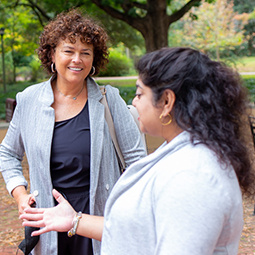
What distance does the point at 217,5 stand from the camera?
78.6 ft

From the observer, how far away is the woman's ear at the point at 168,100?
126 cm

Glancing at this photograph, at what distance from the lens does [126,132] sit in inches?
86.5

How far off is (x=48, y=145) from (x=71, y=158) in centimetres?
14

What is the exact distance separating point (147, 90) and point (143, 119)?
4.2 inches

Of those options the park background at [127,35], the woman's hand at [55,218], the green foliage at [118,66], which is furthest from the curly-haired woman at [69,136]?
the green foliage at [118,66]

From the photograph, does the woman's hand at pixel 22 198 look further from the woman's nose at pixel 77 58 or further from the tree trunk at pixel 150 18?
the tree trunk at pixel 150 18

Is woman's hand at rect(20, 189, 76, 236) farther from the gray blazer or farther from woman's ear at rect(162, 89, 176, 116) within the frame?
woman's ear at rect(162, 89, 176, 116)

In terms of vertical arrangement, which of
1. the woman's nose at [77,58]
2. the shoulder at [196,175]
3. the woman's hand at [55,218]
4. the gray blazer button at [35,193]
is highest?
the woman's nose at [77,58]

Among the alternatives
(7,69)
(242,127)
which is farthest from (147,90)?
(7,69)

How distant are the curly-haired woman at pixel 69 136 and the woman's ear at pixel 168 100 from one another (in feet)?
2.76

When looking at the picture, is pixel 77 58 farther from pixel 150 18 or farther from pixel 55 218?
pixel 150 18

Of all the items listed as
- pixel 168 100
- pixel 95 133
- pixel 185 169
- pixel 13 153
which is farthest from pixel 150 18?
pixel 185 169

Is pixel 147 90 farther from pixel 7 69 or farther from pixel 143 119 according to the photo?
pixel 7 69

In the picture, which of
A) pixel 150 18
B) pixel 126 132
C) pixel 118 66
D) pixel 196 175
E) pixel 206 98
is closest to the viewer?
pixel 196 175
